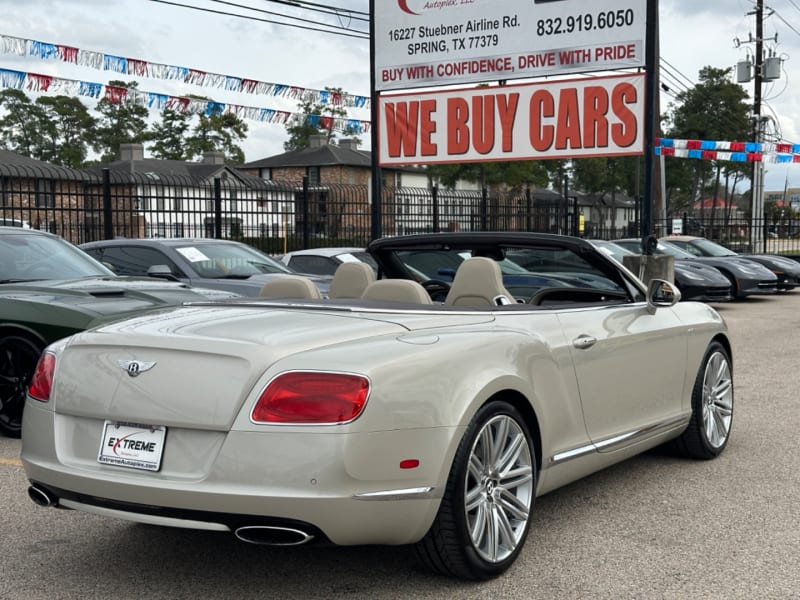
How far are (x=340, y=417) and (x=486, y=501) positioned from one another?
2.88ft

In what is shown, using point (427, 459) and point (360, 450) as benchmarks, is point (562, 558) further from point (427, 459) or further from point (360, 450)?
point (360, 450)

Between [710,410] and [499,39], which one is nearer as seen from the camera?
[710,410]

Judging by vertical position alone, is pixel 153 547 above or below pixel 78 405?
below

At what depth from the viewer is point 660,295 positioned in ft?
17.6

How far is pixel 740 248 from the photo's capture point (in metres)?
34.3

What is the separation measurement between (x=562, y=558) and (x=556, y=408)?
0.64 m

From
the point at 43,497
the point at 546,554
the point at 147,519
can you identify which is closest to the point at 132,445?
the point at 147,519

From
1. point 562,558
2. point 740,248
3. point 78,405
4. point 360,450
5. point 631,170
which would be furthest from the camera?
point 631,170

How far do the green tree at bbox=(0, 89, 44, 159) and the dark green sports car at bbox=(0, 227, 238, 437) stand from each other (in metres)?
83.8

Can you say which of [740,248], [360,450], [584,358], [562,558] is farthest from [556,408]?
[740,248]

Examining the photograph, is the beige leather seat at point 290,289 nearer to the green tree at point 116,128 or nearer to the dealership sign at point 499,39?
the dealership sign at point 499,39

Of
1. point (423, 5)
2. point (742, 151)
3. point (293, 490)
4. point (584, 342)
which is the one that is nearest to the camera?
point (293, 490)

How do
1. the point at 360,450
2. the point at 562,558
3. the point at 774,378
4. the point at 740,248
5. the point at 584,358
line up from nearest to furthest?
1. the point at 360,450
2. the point at 562,558
3. the point at 584,358
4. the point at 774,378
5. the point at 740,248

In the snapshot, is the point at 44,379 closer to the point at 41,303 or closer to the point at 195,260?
the point at 41,303
